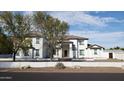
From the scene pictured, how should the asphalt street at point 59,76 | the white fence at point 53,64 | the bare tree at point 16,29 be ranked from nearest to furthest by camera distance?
Answer: the asphalt street at point 59,76 → the white fence at point 53,64 → the bare tree at point 16,29

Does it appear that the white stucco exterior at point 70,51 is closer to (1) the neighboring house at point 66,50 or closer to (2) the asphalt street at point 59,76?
(1) the neighboring house at point 66,50

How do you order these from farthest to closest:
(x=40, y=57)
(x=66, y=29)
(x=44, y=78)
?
(x=40, y=57) → (x=66, y=29) → (x=44, y=78)

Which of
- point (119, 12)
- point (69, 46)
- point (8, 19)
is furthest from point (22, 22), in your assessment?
point (119, 12)

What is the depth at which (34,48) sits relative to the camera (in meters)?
20.3

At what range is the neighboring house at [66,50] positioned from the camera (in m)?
19.1

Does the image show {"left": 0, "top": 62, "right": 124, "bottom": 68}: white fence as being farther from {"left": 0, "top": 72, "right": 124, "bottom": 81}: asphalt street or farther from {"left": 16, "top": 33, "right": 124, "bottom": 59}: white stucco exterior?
{"left": 0, "top": 72, "right": 124, "bottom": 81}: asphalt street

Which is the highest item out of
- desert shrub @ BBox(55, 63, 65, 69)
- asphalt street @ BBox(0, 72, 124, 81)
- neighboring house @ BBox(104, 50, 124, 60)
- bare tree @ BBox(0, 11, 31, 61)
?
bare tree @ BBox(0, 11, 31, 61)

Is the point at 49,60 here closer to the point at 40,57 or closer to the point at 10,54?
the point at 40,57

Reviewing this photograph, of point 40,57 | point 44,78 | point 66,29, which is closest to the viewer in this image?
point 44,78

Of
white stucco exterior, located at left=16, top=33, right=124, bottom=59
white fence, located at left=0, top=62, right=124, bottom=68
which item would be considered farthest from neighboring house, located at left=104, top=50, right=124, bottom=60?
white fence, located at left=0, top=62, right=124, bottom=68

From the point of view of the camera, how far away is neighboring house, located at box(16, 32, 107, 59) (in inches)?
754

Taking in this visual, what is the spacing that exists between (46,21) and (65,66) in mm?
3124

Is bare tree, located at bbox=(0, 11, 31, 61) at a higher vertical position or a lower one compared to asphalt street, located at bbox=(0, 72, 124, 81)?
higher

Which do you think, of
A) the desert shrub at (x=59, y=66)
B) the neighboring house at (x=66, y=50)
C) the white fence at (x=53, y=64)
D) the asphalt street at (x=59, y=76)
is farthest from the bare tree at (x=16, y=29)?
the desert shrub at (x=59, y=66)
